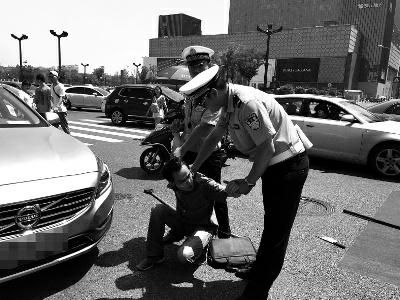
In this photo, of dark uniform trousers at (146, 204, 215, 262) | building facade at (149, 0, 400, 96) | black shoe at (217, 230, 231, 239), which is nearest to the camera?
dark uniform trousers at (146, 204, 215, 262)

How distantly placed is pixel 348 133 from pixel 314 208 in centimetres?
277

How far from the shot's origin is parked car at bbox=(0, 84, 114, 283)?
2.35 meters

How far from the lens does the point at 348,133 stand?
Result: 23.3ft

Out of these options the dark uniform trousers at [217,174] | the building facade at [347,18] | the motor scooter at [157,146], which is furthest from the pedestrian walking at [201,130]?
the building facade at [347,18]

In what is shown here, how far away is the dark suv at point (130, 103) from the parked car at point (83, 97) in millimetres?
6897

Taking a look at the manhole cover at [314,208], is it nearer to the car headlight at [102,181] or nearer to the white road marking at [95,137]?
the car headlight at [102,181]

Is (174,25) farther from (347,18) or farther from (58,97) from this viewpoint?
(58,97)

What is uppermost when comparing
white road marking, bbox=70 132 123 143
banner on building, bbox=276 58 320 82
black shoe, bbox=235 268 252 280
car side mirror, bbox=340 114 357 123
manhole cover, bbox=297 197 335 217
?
banner on building, bbox=276 58 320 82

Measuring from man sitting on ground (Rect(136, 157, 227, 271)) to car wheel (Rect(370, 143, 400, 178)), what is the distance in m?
4.97

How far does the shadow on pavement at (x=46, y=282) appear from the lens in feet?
9.00

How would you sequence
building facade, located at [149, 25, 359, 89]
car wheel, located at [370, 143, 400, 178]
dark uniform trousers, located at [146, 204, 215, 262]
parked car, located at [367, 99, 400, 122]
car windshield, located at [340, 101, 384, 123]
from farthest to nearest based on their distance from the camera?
building facade, located at [149, 25, 359, 89] → parked car, located at [367, 99, 400, 122] → car windshield, located at [340, 101, 384, 123] → car wheel, located at [370, 143, 400, 178] → dark uniform trousers, located at [146, 204, 215, 262]

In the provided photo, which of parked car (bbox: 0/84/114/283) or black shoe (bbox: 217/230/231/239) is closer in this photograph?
parked car (bbox: 0/84/114/283)

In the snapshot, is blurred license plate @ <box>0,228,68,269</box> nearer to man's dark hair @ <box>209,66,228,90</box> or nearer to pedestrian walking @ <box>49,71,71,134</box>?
man's dark hair @ <box>209,66,228,90</box>

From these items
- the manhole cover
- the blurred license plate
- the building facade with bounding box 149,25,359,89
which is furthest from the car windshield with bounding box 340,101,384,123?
the building facade with bounding box 149,25,359,89
